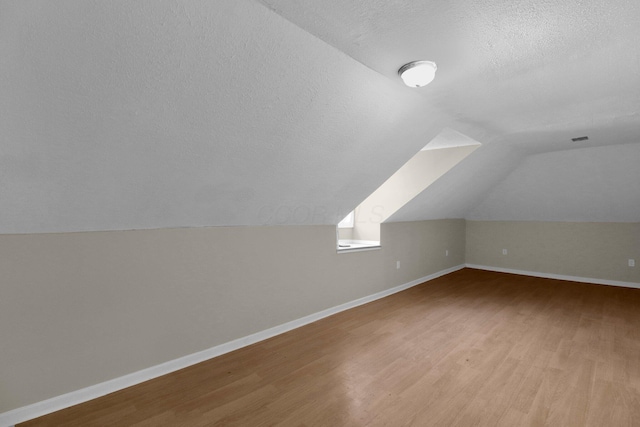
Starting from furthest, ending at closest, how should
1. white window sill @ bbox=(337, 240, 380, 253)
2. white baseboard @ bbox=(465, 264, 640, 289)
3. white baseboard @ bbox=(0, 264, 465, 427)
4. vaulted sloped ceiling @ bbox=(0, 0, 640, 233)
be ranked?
white baseboard @ bbox=(465, 264, 640, 289) → white window sill @ bbox=(337, 240, 380, 253) → white baseboard @ bbox=(0, 264, 465, 427) → vaulted sloped ceiling @ bbox=(0, 0, 640, 233)

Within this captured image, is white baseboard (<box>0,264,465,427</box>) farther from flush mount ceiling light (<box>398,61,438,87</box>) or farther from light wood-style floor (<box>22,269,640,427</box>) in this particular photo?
flush mount ceiling light (<box>398,61,438,87</box>)

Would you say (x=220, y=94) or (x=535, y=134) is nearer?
(x=220, y=94)

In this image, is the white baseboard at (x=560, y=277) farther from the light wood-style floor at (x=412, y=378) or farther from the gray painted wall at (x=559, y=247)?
the light wood-style floor at (x=412, y=378)

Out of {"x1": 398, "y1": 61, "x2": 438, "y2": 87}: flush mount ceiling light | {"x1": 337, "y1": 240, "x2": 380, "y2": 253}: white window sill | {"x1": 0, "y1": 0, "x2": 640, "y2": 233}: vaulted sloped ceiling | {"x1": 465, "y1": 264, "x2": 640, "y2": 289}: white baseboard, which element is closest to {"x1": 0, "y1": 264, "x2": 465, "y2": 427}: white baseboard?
{"x1": 337, "y1": 240, "x2": 380, "y2": 253}: white window sill

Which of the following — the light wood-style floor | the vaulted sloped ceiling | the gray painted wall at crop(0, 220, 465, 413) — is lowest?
the light wood-style floor

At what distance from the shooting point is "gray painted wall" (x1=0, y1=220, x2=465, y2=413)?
1.96 m

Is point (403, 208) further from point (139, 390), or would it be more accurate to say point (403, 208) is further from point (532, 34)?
point (139, 390)

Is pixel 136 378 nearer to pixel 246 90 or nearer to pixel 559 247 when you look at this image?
pixel 246 90

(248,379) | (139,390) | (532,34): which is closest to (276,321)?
(248,379)

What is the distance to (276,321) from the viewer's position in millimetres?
3320

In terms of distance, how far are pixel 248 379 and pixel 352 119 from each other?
215 centimetres

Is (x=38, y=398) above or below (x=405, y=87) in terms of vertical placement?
below

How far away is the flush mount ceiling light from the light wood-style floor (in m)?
2.15

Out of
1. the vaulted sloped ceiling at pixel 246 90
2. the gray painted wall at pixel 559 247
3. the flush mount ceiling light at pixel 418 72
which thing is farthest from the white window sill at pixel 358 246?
the gray painted wall at pixel 559 247
